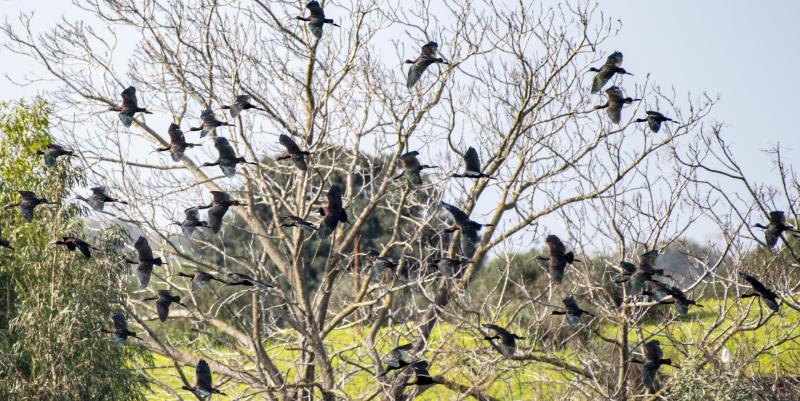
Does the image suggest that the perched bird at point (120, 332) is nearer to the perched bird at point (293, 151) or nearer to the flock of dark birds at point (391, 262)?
the flock of dark birds at point (391, 262)

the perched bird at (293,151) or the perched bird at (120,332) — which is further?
the perched bird at (120,332)

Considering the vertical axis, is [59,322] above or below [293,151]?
below

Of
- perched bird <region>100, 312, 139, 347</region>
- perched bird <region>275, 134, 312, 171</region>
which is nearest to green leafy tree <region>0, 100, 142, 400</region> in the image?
perched bird <region>100, 312, 139, 347</region>

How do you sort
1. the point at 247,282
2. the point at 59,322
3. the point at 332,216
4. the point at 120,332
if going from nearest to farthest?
the point at 247,282 < the point at 332,216 < the point at 120,332 < the point at 59,322

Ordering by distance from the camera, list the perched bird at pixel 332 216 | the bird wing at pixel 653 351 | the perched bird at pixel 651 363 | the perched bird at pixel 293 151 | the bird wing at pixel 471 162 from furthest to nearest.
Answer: the bird wing at pixel 471 162 → the bird wing at pixel 653 351 → the perched bird at pixel 651 363 → the perched bird at pixel 293 151 → the perched bird at pixel 332 216

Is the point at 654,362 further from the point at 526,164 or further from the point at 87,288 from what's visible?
the point at 87,288

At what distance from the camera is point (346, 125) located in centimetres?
1304

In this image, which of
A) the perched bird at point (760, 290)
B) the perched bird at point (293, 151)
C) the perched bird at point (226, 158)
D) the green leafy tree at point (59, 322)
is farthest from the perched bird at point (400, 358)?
the green leafy tree at point (59, 322)

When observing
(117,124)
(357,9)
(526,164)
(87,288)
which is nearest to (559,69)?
(526,164)

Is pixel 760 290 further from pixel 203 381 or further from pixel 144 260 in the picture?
pixel 144 260

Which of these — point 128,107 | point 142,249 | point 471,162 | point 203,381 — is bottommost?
point 203,381

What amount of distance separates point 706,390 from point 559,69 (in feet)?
14.4

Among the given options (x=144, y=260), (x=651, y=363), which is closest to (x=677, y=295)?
(x=651, y=363)

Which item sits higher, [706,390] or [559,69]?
[559,69]
